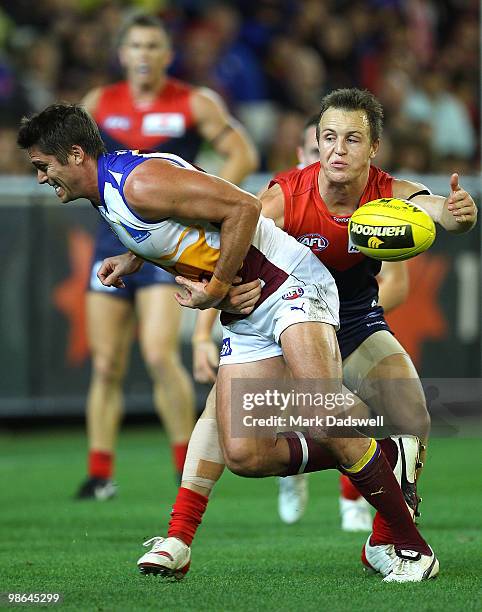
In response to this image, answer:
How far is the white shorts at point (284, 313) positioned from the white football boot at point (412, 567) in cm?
94

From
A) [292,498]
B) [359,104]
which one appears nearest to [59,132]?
[359,104]

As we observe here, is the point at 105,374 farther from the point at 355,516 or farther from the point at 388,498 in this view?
the point at 388,498

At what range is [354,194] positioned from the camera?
523 cm

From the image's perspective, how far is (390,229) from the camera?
474 centimetres

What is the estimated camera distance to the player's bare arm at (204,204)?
4.68 metres

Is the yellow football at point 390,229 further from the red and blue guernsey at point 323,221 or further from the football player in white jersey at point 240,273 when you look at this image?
the red and blue guernsey at point 323,221

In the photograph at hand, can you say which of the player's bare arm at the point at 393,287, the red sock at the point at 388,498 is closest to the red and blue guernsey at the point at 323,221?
the red sock at the point at 388,498

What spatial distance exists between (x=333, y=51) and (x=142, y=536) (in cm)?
878

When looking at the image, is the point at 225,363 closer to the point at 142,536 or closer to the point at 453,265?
the point at 142,536

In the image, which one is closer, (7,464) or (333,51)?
(7,464)

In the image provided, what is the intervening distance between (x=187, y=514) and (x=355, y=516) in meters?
1.78

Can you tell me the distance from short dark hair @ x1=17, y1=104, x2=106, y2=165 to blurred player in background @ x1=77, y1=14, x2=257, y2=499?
3.11m

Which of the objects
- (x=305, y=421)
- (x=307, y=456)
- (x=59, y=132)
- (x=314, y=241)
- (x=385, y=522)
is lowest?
(x=385, y=522)

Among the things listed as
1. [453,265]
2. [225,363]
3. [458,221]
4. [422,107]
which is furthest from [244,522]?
[422,107]
